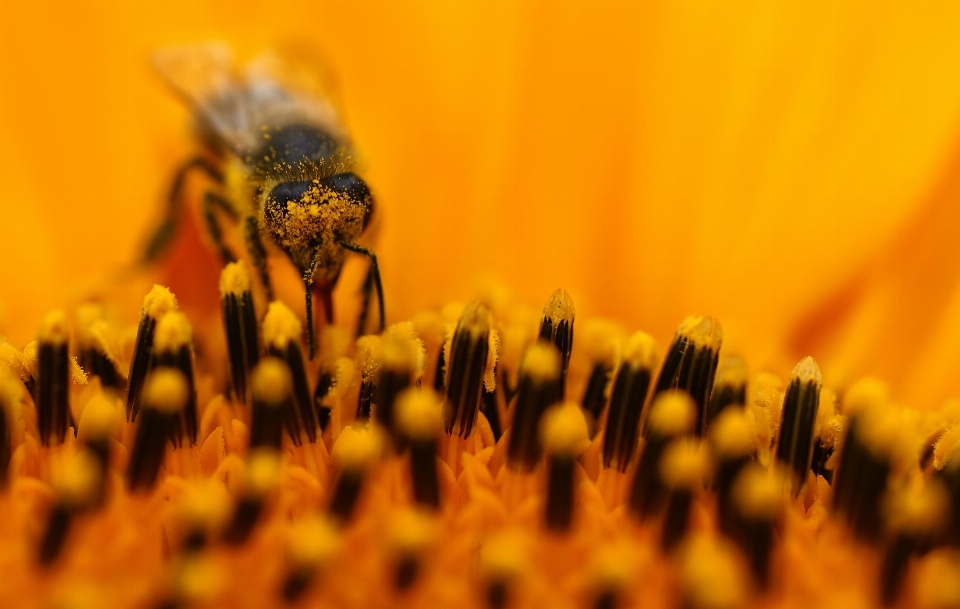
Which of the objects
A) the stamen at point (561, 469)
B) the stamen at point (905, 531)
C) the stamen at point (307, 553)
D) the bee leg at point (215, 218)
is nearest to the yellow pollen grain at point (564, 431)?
the stamen at point (561, 469)

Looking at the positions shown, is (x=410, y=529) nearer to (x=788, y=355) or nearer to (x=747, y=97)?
(x=788, y=355)

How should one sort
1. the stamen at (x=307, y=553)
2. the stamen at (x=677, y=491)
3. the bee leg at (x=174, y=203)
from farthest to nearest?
the bee leg at (x=174, y=203), the stamen at (x=677, y=491), the stamen at (x=307, y=553)

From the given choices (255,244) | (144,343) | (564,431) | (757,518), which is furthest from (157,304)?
(757,518)

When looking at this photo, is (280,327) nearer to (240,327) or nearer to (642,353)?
Result: (240,327)

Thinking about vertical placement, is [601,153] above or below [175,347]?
above

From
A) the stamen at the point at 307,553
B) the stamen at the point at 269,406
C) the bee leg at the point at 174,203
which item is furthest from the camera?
the bee leg at the point at 174,203

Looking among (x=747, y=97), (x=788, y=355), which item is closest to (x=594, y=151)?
(x=747, y=97)

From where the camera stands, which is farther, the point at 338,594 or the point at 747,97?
the point at 747,97

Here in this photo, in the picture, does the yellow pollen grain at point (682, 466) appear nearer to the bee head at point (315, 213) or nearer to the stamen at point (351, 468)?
the stamen at point (351, 468)
